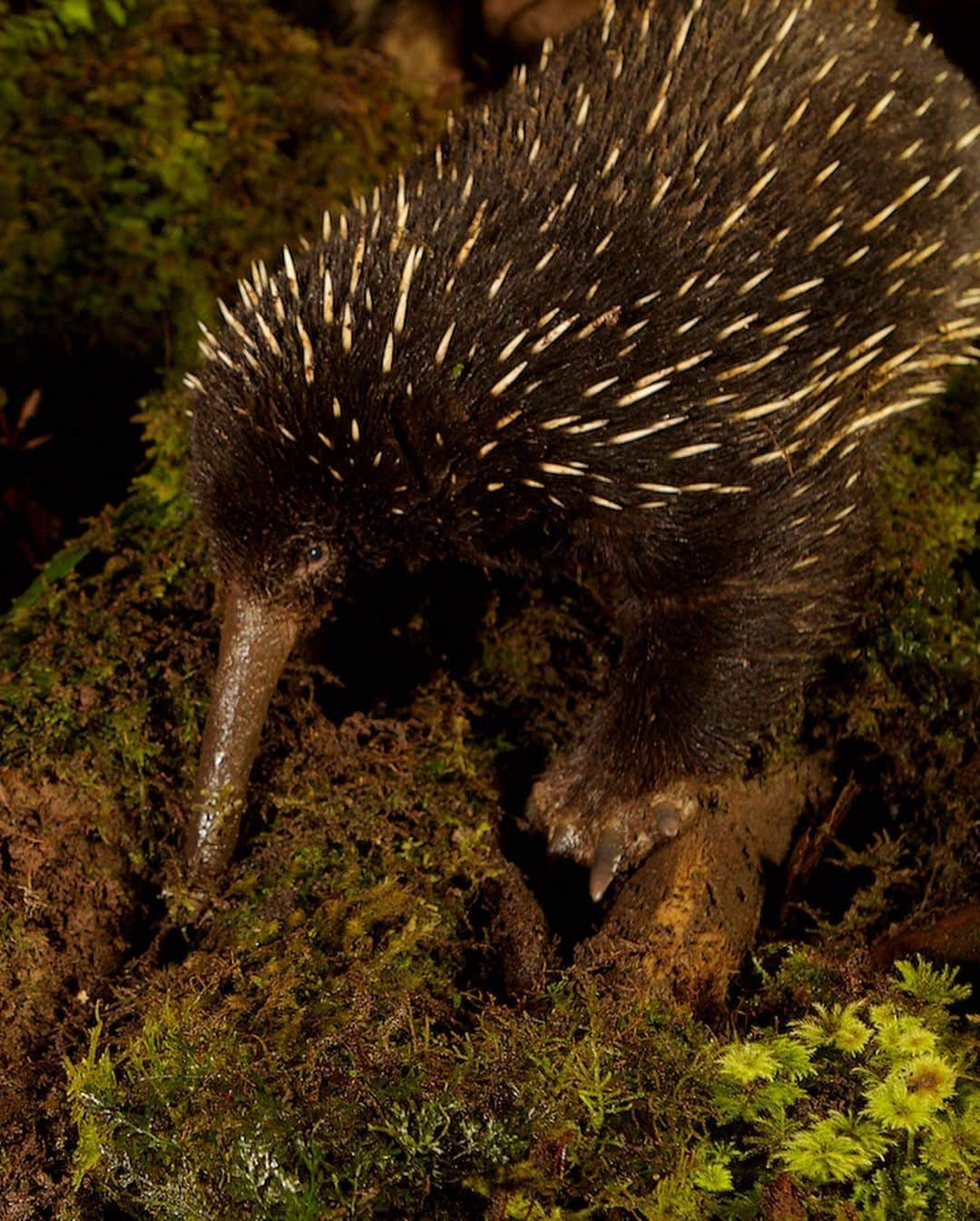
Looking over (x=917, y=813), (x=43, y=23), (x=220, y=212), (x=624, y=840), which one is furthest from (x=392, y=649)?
(x=43, y=23)

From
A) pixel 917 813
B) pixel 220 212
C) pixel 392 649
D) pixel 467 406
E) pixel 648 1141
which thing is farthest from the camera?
pixel 220 212

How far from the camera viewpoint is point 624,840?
268cm

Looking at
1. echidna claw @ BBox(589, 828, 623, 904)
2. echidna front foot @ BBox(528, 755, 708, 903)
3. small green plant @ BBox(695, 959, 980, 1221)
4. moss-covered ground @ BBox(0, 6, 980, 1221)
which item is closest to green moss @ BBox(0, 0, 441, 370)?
moss-covered ground @ BBox(0, 6, 980, 1221)

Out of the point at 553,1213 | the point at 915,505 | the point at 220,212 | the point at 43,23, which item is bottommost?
the point at 553,1213

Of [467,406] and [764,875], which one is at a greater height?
[467,406]

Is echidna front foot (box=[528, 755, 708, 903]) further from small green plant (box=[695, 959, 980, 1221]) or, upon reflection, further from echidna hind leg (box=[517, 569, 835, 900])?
small green plant (box=[695, 959, 980, 1221])

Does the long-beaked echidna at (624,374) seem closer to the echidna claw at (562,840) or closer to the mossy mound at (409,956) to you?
the echidna claw at (562,840)

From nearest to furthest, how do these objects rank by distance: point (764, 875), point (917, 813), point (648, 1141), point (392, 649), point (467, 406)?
1. point (648, 1141)
2. point (467, 406)
3. point (764, 875)
4. point (917, 813)
5. point (392, 649)

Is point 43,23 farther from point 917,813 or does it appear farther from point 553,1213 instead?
point 553,1213

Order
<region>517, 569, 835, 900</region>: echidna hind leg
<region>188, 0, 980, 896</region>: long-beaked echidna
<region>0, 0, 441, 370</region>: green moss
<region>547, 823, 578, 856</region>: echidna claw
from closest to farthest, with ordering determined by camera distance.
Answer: <region>188, 0, 980, 896</region>: long-beaked echidna < <region>517, 569, 835, 900</region>: echidna hind leg < <region>547, 823, 578, 856</region>: echidna claw < <region>0, 0, 441, 370</region>: green moss

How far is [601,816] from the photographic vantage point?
8.93 ft

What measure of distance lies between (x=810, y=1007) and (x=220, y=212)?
3.47 meters

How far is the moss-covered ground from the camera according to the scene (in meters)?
1.73

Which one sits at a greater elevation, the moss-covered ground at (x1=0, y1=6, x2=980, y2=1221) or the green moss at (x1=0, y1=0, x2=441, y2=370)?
the green moss at (x1=0, y1=0, x2=441, y2=370)
